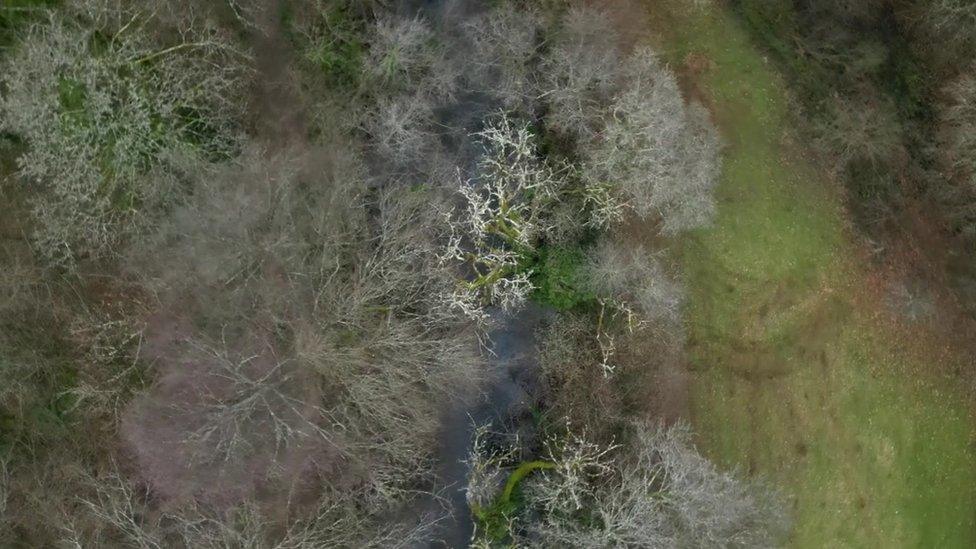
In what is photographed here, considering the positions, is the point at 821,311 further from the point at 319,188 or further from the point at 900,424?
the point at 319,188

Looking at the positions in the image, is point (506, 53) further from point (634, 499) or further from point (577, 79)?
point (634, 499)

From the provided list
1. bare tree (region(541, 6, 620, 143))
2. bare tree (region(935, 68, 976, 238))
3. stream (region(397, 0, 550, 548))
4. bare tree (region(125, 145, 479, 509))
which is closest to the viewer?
bare tree (region(125, 145, 479, 509))

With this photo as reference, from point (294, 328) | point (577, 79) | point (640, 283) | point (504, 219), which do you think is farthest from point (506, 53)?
point (294, 328)

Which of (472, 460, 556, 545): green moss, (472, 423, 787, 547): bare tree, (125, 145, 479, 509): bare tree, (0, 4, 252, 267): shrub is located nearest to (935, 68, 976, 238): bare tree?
(472, 423, 787, 547): bare tree

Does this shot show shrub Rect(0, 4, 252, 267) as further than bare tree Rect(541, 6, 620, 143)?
No

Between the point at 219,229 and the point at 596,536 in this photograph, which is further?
the point at 219,229

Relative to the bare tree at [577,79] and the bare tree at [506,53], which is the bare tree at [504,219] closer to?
the bare tree at [506,53]

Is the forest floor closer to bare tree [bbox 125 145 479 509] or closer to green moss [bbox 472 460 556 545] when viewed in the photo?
green moss [bbox 472 460 556 545]

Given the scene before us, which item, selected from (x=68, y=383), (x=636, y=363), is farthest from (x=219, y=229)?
(x=636, y=363)

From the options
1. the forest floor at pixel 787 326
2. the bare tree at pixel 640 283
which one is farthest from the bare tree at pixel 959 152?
the bare tree at pixel 640 283
